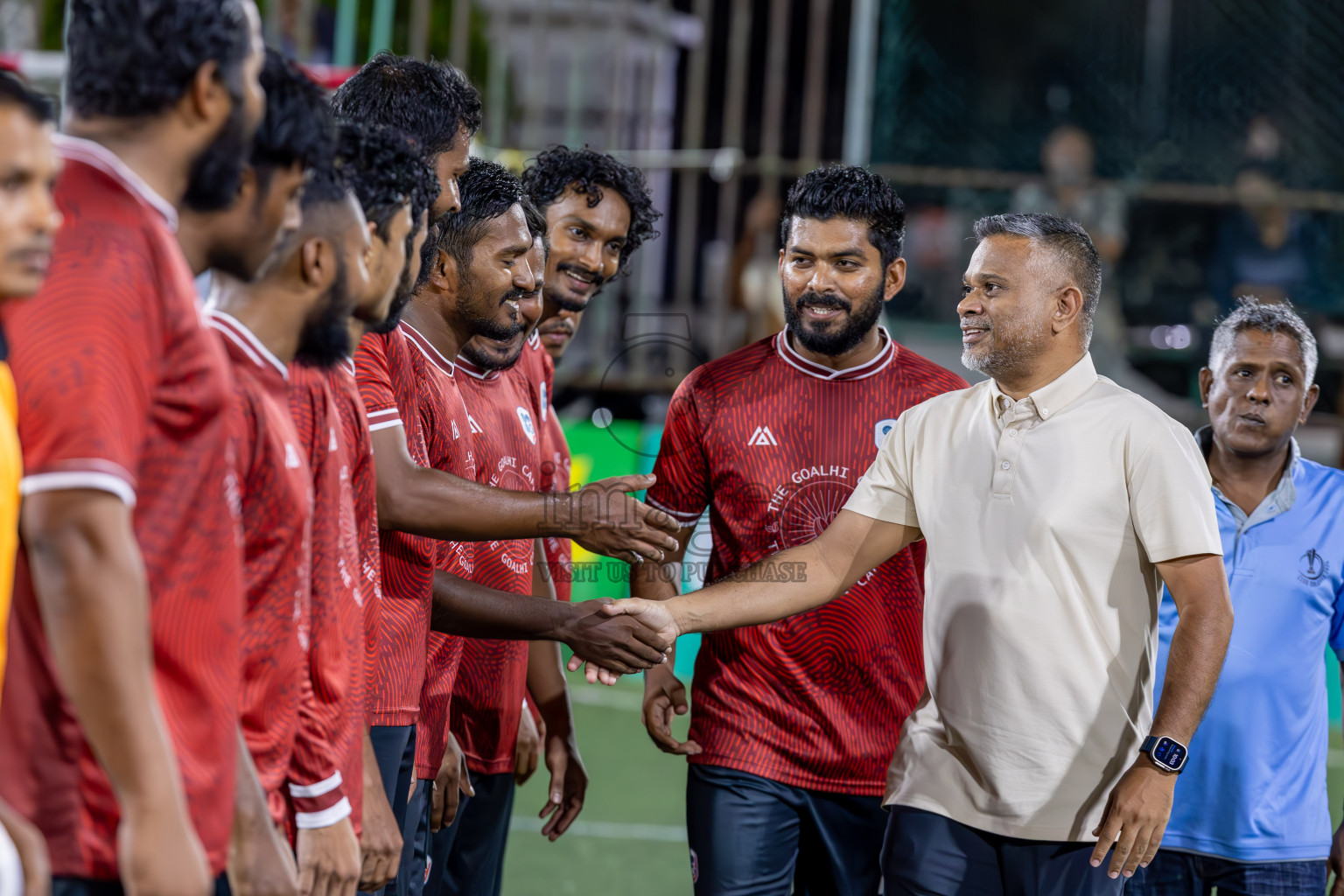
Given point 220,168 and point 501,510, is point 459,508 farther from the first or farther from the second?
point 220,168

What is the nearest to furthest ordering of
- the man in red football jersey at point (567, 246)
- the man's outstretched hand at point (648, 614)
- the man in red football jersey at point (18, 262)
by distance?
the man in red football jersey at point (18, 262) → the man's outstretched hand at point (648, 614) → the man in red football jersey at point (567, 246)

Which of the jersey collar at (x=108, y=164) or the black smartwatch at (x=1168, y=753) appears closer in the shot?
the jersey collar at (x=108, y=164)

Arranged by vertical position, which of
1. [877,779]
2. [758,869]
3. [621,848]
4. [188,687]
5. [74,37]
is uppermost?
[74,37]

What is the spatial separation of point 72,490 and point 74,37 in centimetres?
71


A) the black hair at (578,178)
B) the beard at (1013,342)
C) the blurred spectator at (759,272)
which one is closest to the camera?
the beard at (1013,342)

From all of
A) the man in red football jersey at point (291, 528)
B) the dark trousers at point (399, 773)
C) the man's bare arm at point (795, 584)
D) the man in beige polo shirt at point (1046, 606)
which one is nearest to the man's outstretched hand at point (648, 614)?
the man's bare arm at point (795, 584)

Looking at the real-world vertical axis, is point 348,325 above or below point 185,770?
above

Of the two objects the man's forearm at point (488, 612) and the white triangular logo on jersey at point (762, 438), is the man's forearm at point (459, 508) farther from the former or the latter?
the white triangular logo on jersey at point (762, 438)

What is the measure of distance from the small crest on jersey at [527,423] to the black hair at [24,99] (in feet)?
7.71

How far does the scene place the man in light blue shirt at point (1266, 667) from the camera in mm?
3803

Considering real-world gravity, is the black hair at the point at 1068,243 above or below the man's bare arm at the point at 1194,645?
above

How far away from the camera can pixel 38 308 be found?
1764mm

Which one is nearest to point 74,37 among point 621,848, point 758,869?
point 758,869

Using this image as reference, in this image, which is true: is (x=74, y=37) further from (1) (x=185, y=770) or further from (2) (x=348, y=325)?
(1) (x=185, y=770)
